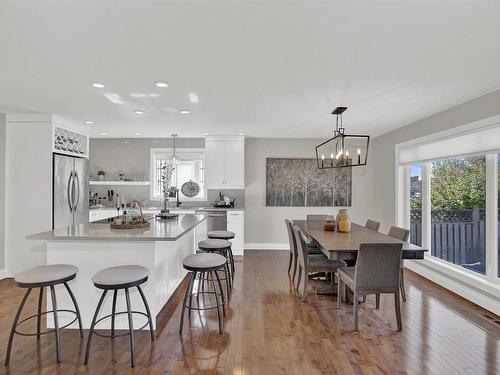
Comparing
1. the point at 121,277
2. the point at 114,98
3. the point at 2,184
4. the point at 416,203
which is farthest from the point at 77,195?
the point at 416,203

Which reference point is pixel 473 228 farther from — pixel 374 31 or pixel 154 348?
pixel 154 348

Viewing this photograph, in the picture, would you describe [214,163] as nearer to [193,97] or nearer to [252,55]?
[193,97]

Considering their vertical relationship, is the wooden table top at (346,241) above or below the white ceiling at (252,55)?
below

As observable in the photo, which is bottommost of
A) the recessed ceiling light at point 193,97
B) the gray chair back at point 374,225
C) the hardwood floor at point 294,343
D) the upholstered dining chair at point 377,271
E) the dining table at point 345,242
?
the hardwood floor at point 294,343

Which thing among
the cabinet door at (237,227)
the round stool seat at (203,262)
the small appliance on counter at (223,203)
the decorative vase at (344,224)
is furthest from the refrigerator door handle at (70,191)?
the decorative vase at (344,224)

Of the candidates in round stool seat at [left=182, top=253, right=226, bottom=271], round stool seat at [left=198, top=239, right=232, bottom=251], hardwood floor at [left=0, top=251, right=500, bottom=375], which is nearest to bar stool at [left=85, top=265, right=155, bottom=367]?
hardwood floor at [left=0, top=251, right=500, bottom=375]

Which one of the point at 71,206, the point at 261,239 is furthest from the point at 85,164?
the point at 261,239

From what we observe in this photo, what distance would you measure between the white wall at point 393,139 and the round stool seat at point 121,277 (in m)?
4.02

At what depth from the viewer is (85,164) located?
17.1 feet

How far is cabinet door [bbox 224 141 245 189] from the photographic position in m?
6.24

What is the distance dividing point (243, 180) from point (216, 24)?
437 centimetres

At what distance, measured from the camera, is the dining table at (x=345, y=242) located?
2.88 metres

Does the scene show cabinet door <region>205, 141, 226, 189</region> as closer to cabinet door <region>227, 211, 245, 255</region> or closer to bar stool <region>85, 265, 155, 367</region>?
cabinet door <region>227, 211, 245, 255</region>

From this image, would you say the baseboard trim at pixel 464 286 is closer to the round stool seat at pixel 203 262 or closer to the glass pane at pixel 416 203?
the glass pane at pixel 416 203
